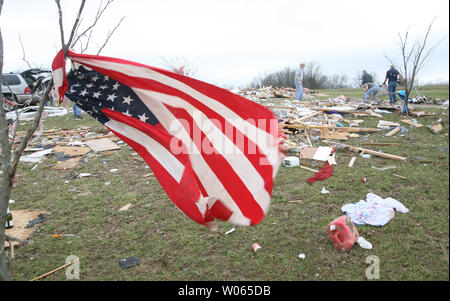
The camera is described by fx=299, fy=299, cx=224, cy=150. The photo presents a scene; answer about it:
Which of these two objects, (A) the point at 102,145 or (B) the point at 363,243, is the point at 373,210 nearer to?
(B) the point at 363,243

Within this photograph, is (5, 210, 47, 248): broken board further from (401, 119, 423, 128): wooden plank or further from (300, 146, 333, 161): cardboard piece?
(401, 119, 423, 128): wooden plank

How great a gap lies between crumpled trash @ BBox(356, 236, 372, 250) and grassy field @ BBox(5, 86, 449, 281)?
6 centimetres

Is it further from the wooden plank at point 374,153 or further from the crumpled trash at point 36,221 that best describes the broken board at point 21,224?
the wooden plank at point 374,153

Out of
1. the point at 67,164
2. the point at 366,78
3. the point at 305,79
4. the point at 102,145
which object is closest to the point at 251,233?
the point at 67,164

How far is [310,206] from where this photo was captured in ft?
16.4

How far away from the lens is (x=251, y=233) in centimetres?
434

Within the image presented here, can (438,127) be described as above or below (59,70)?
below

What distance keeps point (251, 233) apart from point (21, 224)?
3.87m

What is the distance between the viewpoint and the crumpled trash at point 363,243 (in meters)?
3.75

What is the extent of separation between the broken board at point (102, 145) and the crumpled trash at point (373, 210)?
7.61 metres
